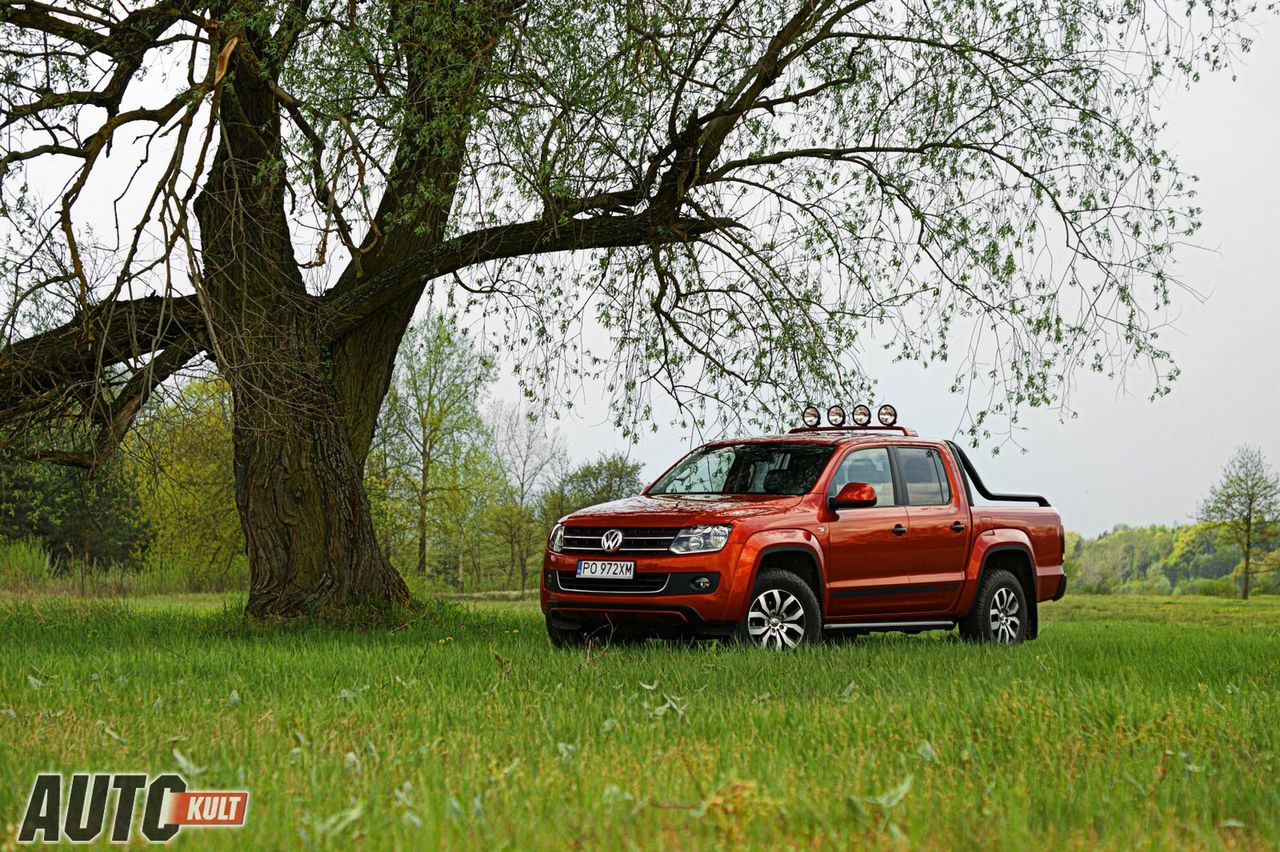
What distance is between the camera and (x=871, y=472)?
12.0 m

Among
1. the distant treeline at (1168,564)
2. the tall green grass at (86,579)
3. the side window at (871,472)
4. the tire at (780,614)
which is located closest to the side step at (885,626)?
the tire at (780,614)

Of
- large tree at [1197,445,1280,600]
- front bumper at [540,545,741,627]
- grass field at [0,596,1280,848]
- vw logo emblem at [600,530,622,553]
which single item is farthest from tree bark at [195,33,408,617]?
large tree at [1197,445,1280,600]

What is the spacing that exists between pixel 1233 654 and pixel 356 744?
28.5ft

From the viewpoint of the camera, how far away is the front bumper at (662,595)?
10.4 m

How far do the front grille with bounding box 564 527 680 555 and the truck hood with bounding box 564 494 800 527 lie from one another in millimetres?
46

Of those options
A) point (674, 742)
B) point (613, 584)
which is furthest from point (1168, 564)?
point (674, 742)

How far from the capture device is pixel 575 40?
41.1ft

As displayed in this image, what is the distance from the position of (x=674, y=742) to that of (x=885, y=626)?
627 cm

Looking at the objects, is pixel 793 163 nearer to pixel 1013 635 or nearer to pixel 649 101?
pixel 649 101

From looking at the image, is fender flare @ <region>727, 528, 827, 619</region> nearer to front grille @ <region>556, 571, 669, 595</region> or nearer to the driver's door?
the driver's door

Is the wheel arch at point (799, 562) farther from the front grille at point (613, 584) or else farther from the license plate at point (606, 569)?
the license plate at point (606, 569)

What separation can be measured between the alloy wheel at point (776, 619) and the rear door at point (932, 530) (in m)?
1.66

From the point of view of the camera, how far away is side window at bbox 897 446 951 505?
40.1 ft

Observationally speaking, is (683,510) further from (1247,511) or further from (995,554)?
(1247,511)
